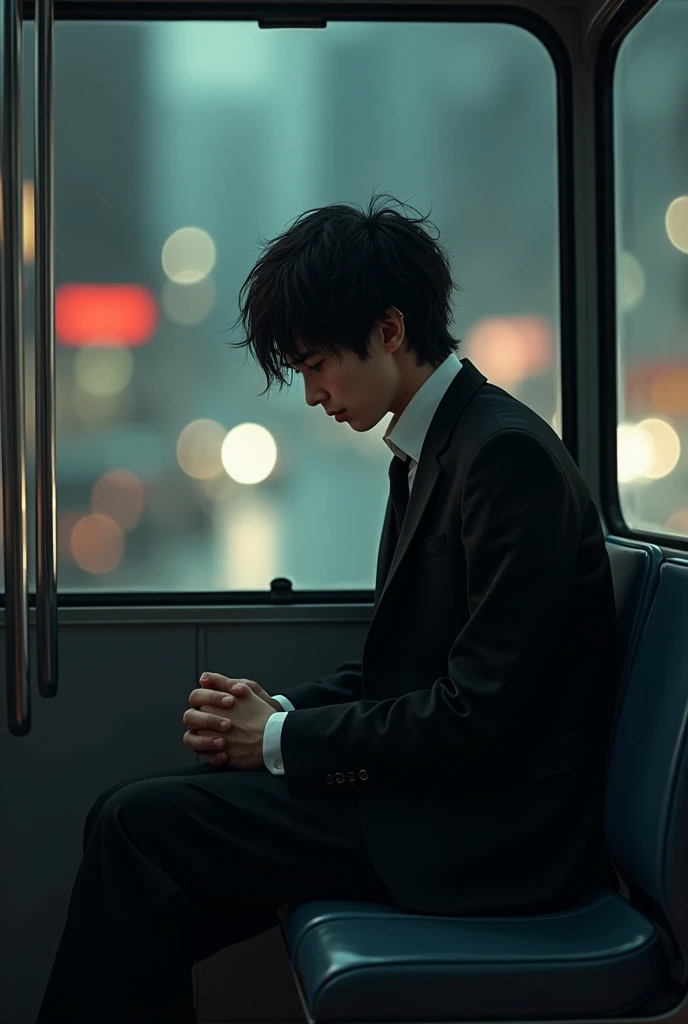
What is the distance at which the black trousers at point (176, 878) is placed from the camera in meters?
1.49

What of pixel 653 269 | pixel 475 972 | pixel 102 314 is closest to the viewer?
pixel 475 972

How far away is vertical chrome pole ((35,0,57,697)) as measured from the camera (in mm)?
1730

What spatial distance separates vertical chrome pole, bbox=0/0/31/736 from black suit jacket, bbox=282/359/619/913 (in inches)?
16.0

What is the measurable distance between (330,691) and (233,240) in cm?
102

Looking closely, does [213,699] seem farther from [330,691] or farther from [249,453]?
[249,453]

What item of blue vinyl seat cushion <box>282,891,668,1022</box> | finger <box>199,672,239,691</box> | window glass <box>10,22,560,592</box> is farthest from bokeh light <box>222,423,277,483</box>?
blue vinyl seat cushion <box>282,891,668,1022</box>

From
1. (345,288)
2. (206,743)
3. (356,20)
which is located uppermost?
(356,20)

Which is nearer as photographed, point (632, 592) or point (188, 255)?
point (632, 592)

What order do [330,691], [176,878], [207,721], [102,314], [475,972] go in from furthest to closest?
[102,314] < [330,691] < [207,721] < [176,878] < [475,972]

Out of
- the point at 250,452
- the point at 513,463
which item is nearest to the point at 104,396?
the point at 250,452

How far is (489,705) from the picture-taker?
1.45 meters

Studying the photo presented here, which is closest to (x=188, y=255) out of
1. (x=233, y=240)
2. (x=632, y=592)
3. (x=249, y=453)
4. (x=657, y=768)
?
(x=233, y=240)

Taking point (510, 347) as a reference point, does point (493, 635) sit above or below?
below

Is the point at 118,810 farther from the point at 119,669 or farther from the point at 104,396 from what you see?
the point at 104,396
